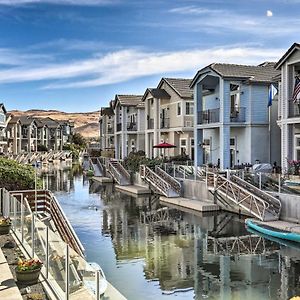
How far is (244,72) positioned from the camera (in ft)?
109

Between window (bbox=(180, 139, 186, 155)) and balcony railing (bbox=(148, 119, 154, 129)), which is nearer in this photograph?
window (bbox=(180, 139, 186, 155))

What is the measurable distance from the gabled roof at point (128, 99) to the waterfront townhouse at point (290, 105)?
1167 inches

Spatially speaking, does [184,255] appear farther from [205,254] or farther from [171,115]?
[171,115]

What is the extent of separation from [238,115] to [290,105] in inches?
289

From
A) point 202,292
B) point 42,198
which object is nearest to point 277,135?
point 42,198

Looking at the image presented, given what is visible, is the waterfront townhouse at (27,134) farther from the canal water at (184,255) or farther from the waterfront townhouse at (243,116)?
the canal water at (184,255)

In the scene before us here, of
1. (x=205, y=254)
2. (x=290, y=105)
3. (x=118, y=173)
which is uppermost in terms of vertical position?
(x=290, y=105)

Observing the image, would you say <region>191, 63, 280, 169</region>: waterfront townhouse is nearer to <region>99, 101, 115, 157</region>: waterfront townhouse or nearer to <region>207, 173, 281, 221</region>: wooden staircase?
<region>207, 173, 281, 221</region>: wooden staircase

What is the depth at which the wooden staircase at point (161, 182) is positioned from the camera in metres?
32.3

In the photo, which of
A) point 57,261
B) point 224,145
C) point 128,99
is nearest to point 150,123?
point 128,99

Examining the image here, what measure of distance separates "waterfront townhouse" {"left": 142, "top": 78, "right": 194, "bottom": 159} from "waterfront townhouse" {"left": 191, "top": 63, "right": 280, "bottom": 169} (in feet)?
20.2

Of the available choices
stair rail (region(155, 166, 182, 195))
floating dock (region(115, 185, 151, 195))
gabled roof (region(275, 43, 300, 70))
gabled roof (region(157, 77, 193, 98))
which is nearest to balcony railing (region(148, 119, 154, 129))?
gabled roof (region(157, 77, 193, 98))

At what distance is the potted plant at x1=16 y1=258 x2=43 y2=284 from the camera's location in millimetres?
10180

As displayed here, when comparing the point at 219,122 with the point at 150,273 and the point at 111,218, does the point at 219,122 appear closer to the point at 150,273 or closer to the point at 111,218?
the point at 111,218
